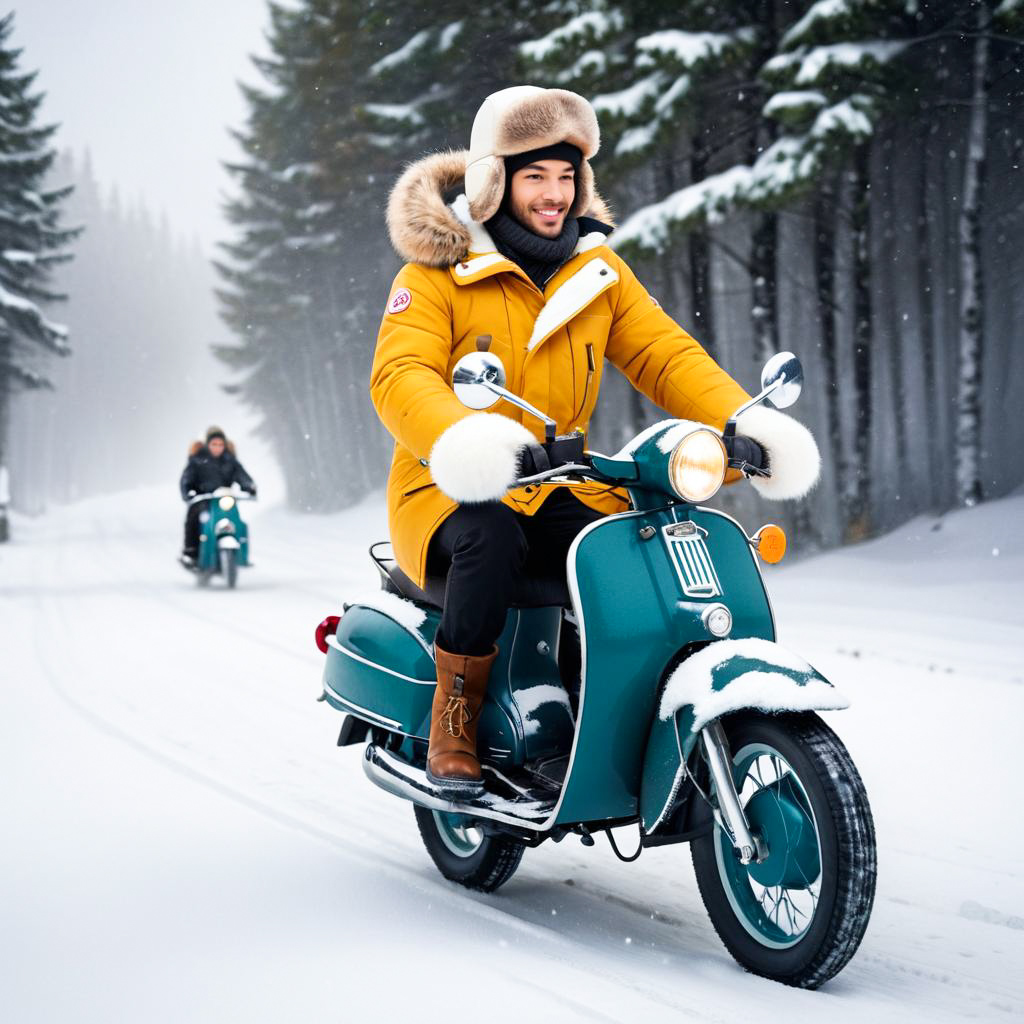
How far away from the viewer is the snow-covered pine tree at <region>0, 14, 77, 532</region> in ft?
85.9

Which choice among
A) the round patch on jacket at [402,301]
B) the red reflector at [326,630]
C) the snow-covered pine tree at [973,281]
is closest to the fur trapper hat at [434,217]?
the round patch on jacket at [402,301]

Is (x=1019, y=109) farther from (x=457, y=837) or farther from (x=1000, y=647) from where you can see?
(x=457, y=837)

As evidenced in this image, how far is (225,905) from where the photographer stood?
137 inches

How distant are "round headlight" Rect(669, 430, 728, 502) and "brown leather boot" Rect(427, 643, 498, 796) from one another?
A: 0.76 metres

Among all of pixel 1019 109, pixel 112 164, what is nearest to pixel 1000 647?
pixel 1019 109

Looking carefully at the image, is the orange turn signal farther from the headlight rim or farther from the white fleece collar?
the white fleece collar

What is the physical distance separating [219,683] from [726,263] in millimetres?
17068

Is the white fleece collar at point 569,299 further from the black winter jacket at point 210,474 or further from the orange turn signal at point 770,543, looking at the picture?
the black winter jacket at point 210,474

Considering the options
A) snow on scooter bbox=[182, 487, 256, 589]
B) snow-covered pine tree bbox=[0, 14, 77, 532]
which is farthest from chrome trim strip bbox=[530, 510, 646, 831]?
snow-covered pine tree bbox=[0, 14, 77, 532]

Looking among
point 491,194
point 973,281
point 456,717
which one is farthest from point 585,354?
point 973,281

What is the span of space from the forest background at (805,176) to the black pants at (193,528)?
5675 millimetres

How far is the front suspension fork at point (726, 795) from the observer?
279cm

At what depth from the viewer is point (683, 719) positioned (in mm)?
2914

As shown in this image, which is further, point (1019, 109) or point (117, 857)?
point (1019, 109)
